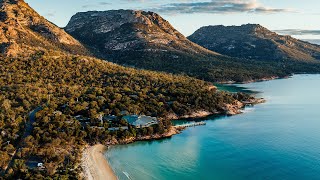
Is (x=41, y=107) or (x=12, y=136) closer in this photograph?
(x=12, y=136)

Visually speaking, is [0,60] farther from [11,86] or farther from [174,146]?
[174,146]

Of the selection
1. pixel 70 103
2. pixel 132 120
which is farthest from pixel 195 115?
pixel 70 103

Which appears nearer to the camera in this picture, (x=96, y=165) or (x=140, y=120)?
(x=96, y=165)

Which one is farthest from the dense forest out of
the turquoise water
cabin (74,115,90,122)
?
the turquoise water

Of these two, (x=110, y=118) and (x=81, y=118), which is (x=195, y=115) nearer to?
(x=110, y=118)

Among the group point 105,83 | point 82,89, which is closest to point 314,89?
point 105,83
